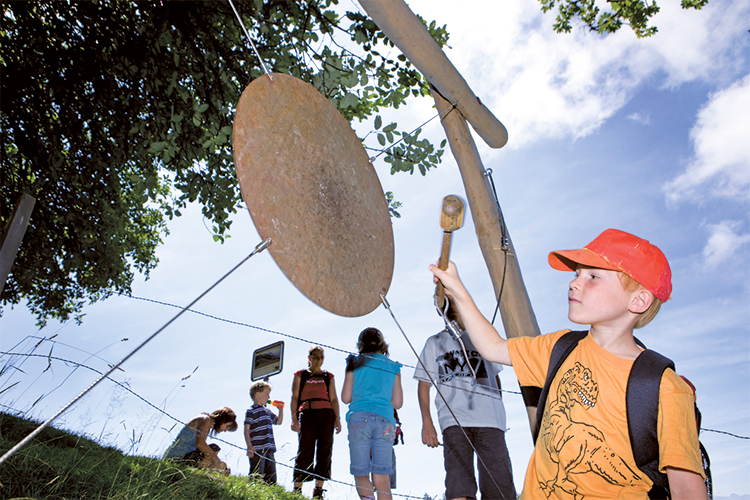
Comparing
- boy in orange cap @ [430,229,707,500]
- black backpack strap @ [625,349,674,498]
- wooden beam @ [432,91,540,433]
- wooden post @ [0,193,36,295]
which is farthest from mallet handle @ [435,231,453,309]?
wooden post @ [0,193,36,295]

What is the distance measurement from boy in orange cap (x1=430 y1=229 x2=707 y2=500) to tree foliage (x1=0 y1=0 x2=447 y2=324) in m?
2.54

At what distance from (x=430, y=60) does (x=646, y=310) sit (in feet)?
6.43

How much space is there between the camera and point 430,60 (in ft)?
9.86

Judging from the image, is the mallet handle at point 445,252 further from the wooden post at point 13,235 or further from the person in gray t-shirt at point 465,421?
the wooden post at point 13,235

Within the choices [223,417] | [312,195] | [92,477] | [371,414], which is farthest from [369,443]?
[312,195]

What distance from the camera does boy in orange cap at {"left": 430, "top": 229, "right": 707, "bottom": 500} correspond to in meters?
1.42

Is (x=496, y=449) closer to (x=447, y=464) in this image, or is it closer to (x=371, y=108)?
(x=447, y=464)

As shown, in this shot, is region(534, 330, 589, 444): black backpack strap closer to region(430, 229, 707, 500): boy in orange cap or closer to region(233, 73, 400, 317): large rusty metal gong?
region(430, 229, 707, 500): boy in orange cap

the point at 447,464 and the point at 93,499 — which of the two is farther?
the point at 447,464

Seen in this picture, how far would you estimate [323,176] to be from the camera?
2023 millimetres

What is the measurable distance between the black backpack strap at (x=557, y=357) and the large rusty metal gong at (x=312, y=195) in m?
0.72

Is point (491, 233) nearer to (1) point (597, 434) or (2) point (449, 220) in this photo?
(2) point (449, 220)

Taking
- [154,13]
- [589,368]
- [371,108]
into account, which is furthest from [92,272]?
[589,368]

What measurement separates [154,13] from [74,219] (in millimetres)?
3003
